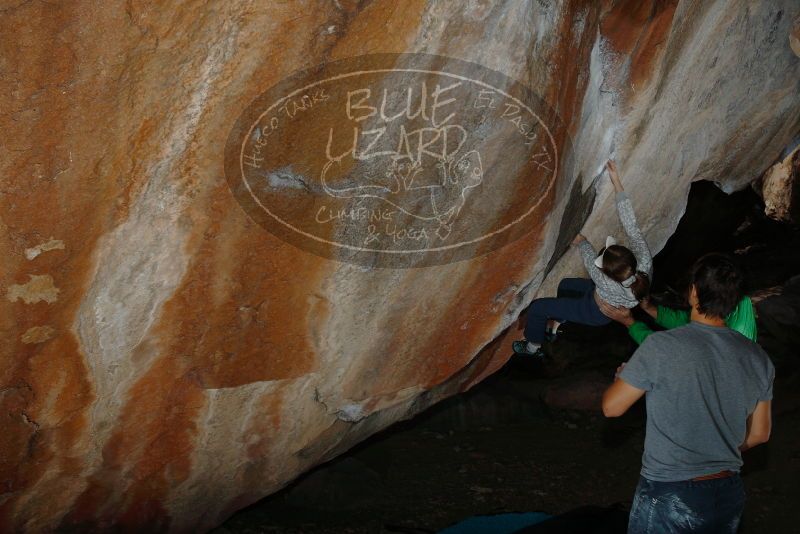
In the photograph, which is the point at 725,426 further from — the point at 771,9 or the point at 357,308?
the point at 771,9

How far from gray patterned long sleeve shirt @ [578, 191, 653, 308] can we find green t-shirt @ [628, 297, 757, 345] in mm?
146

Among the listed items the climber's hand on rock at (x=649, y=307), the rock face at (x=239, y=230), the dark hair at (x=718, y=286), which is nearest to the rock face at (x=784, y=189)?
the rock face at (x=239, y=230)

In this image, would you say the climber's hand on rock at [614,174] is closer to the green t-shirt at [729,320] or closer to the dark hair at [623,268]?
the dark hair at [623,268]

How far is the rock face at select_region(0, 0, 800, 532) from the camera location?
2445 millimetres

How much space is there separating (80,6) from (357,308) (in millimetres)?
1619

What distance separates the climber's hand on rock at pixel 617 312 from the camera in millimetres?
3423

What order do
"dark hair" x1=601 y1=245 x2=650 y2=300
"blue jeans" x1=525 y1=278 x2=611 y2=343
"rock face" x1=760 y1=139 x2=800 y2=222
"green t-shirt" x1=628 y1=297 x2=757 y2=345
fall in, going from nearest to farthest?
1. "green t-shirt" x1=628 y1=297 x2=757 y2=345
2. "dark hair" x1=601 y1=245 x2=650 y2=300
3. "blue jeans" x1=525 y1=278 x2=611 y2=343
4. "rock face" x1=760 y1=139 x2=800 y2=222

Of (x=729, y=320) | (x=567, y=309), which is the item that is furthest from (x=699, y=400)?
(x=567, y=309)

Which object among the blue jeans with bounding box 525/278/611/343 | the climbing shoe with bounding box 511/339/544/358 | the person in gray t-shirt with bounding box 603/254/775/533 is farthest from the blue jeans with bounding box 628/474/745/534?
the climbing shoe with bounding box 511/339/544/358

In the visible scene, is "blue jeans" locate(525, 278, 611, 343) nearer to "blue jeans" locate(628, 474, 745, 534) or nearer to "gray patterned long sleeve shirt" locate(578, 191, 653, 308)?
"gray patterned long sleeve shirt" locate(578, 191, 653, 308)

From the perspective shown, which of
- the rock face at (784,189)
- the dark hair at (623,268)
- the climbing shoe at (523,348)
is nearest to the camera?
the dark hair at (623,268)

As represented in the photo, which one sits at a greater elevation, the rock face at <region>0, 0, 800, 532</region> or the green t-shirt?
the rock face at <region>0, 0, 800, 532</region>

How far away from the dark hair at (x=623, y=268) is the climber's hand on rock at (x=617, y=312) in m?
0.10

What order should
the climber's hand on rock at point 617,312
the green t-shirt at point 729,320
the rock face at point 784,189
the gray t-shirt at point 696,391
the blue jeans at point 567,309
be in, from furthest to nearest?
the rock face at point 784,189 < the blue jeans at point 567,309 < the climber's hand on rock at point 617,312 < the green t-shirt at point 729,320 < the gray t-shirt at point 696,391
